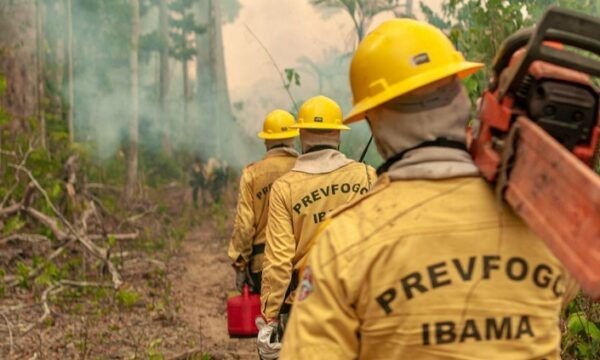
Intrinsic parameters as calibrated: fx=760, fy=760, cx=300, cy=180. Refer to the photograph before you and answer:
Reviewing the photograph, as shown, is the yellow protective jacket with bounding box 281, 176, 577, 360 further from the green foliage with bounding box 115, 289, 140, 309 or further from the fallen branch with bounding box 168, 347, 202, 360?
the green foliage with bounding box 115, 289, 140, 309

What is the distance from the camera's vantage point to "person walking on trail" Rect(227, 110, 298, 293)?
5.22 m

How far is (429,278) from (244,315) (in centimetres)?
368

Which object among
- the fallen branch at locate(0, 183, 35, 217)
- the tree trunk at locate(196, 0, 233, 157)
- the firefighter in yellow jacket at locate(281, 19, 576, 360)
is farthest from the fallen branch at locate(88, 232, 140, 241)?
the tree trunk at locate(196, 0, 233, 157)

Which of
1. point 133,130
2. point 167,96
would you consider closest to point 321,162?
point 133,130

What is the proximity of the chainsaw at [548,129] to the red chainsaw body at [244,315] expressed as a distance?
365 centimetres

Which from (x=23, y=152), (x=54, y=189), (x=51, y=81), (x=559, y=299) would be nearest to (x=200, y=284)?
(x=54, y=189)

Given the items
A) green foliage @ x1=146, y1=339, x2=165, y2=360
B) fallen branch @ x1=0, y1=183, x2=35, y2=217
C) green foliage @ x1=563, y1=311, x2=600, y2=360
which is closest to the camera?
green foliage @ x1=563, y1=311, x2=600, y2=360

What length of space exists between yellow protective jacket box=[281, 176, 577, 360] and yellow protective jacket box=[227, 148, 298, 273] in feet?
11.4

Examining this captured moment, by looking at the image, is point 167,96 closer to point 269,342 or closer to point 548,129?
point 269,342

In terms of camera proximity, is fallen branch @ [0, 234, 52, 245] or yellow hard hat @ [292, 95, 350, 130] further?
fallen branch @ [0, 234, 52, 245]

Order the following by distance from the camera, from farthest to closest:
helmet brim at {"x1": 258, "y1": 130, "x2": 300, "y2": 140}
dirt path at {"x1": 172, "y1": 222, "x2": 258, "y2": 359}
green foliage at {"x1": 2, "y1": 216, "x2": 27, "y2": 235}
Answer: green foliage at {"x1": 2, "y1": 216, "x2": 27, "y2": 235}, dirt path at {"x1": 172, "y1": 222, "x2": 258, "y2": 359}, helmet brim at {"x1": 258, "y1": 130, "x2": 300, "y2": 140}

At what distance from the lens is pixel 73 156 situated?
10.2m

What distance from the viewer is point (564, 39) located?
1.64 metres

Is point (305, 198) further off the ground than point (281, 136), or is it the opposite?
point (281, 136)
